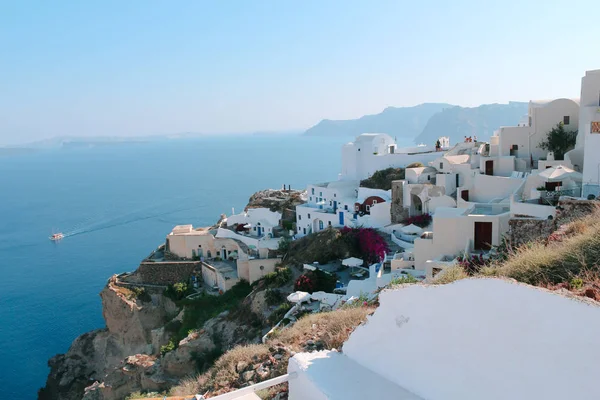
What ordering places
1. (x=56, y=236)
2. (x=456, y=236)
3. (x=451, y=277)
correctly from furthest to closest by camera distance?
(x=56, y=236) < (x=456, y=236) < (x=451, y=277)

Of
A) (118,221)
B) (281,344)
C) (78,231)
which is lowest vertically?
(78,231)

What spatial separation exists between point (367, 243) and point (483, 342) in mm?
19105

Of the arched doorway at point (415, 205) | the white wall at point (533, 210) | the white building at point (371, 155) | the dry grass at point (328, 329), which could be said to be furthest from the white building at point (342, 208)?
the dry grass at point (328, 329)

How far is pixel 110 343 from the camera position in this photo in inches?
1129

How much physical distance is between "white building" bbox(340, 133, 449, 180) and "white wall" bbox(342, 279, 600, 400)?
27.5 m

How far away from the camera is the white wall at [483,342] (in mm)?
3668

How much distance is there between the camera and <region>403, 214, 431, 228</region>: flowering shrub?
2293 centimetres

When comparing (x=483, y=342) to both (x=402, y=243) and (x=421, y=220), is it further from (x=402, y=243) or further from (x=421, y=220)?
(x=421, y=220)

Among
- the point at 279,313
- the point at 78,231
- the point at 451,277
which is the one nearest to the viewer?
the point at 451,277

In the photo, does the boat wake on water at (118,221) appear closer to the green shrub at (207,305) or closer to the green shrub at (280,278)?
the green shrub at (207,305)

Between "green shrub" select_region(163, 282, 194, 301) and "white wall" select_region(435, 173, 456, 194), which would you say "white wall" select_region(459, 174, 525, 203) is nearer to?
"white wall" select_region(435, 173, 456, 194)

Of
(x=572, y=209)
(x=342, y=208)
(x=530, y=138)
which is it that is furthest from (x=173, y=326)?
(x=530, y=138)

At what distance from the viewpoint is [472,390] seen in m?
4.34

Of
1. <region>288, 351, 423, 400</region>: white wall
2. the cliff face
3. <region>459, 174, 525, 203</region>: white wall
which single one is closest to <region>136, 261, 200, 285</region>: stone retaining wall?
the cliff face
